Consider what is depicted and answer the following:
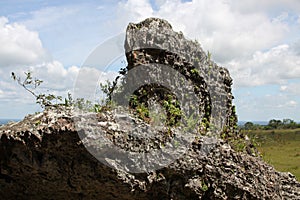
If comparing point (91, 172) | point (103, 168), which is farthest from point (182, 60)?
point (91, 172)

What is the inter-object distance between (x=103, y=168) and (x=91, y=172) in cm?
24

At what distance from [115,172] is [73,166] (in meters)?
0.71

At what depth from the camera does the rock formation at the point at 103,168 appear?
5.97m

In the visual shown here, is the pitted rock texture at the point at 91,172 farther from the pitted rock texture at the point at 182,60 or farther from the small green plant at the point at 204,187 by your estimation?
the pitted rock texture at the point at 182,60

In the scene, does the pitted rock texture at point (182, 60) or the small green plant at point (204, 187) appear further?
the pitted rock texture at point (182, 60)

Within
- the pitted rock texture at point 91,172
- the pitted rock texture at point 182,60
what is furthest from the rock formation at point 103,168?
the pitted rock texture at point 182,60

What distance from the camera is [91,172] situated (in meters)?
6.14

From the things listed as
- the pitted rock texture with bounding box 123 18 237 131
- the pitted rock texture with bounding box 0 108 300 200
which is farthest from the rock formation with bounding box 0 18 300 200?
the pitted rock texture with bounding box 123 18 237 131

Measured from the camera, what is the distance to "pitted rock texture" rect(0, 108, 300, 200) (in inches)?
236

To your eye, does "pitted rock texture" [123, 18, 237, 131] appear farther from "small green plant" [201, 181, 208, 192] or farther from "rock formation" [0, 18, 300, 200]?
"small green plant" [201, 181, 208, 192]

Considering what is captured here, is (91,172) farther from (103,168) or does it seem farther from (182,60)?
(182,60)

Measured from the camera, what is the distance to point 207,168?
6.46 meters

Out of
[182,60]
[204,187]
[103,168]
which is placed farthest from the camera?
[182,60]

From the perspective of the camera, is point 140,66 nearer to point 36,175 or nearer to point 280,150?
point 36,175
